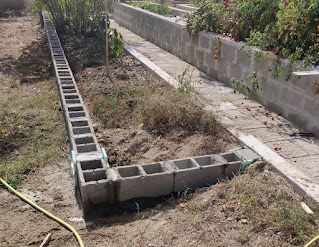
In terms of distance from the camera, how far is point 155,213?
3402 mm

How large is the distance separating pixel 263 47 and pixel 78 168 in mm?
3642

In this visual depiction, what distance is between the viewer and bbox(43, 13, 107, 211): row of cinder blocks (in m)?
3.45

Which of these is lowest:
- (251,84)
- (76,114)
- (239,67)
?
(76,114)

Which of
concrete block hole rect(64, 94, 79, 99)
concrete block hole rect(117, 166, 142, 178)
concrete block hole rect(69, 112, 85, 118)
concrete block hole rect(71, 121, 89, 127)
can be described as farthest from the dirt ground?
concrete block hole rect(64, 94, 79, 99)

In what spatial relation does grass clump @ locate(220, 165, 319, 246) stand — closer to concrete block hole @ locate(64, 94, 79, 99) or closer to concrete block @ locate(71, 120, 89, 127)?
concrete block @ locate(71, 120, 89, 127)

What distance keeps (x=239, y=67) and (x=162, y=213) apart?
12.3ft

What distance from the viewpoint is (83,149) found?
13.8 feet

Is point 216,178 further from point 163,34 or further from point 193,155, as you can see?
point 163,34

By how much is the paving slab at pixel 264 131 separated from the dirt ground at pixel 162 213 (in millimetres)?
187


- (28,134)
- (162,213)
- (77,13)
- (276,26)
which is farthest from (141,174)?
(77,13)

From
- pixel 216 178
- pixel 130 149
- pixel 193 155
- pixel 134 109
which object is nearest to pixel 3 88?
pixel 134 109

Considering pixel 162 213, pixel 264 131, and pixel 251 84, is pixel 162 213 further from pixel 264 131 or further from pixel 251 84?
Answer: pixel 251 84

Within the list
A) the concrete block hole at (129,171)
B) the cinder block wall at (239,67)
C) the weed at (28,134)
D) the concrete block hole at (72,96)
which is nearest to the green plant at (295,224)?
the concrete block hole at (129,171)

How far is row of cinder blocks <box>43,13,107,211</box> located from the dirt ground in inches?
9.7
